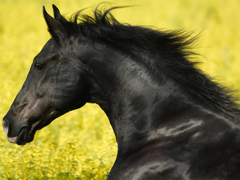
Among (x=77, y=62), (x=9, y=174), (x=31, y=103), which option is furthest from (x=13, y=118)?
(x=9, y=174)

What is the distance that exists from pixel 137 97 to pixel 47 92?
0.77 m

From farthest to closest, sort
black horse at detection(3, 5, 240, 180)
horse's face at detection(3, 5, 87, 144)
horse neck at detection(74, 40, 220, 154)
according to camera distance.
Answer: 1. horse's face at detection(3, 5, 87, 144)
2. horse neck at detection(74, 40, 220, 154)
3. black horse at detection(3, 5, 240, 180)

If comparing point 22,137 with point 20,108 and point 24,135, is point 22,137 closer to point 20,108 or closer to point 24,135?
point 24,135

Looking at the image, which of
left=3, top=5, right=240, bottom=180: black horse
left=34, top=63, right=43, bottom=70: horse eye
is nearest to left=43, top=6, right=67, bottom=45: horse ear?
left=3, top=5, right=240, bottom=180: black horse

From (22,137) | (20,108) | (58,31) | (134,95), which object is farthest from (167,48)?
(22,137)

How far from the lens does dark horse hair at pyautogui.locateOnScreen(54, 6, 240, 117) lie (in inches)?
122

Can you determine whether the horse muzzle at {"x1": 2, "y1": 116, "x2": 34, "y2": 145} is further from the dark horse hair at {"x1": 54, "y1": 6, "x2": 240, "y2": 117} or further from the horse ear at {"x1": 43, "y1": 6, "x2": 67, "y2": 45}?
the dark horse hair at {"x1": 54, "y1": 6, "x2": 240, "y2": 117}

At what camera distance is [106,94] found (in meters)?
3.26

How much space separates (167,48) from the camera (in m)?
3.26

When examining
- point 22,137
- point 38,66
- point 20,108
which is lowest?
Answer: point 22,137

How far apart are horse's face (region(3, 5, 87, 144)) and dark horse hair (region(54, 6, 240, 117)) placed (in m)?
0.26

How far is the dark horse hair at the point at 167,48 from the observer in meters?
3.11

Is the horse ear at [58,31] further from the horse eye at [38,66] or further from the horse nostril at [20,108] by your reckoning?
the horse nostril at [20,108]

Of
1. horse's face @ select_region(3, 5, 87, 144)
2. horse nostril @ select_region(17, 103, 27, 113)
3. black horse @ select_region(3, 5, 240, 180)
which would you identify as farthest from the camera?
horse nostril @ select_region(17, 103, 27, 113)
